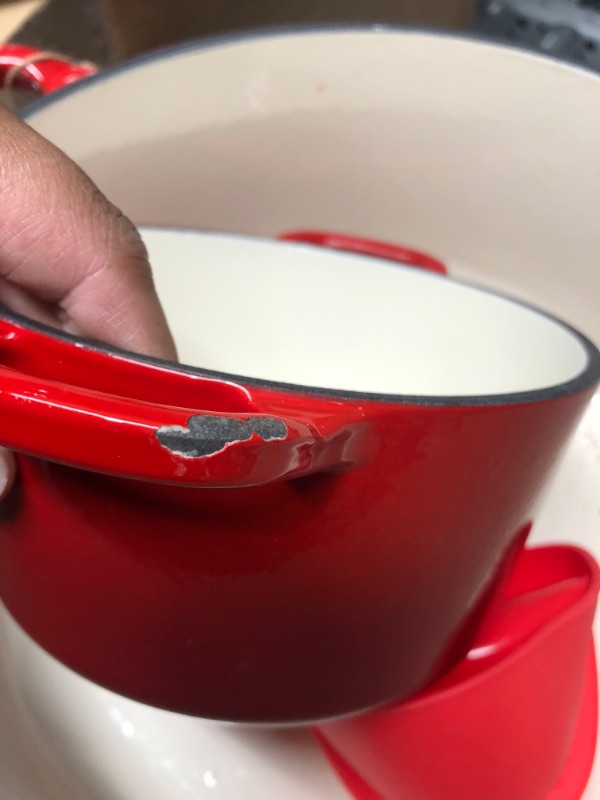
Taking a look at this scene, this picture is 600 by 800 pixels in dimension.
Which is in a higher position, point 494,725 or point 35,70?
point 35,70

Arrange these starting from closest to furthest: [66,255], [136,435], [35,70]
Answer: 1. [136,435]
2. [66,255]
3. [35,70]

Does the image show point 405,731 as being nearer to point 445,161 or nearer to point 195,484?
point 195,484

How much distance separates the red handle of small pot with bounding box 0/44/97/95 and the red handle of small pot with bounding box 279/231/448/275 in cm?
15

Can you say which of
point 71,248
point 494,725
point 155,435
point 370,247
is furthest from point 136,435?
point 370,247

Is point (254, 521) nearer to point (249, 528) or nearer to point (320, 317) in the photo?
point (249, 528)

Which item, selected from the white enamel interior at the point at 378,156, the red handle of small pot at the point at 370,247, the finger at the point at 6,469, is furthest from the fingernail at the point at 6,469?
the red handle of small pot at the point at 370,247

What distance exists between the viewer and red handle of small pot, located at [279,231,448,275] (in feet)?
1.59

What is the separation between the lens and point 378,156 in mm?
492

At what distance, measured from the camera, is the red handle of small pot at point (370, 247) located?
0.48 meters

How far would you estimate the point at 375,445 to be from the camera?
0.60 ft

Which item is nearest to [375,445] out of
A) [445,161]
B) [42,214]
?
[42,214]

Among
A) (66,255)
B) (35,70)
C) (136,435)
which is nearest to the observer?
(136,435)

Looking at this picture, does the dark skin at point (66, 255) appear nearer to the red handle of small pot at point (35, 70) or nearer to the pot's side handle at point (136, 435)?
the pot's side handle at point (136, 435)

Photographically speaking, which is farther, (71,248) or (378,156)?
(378,156)
